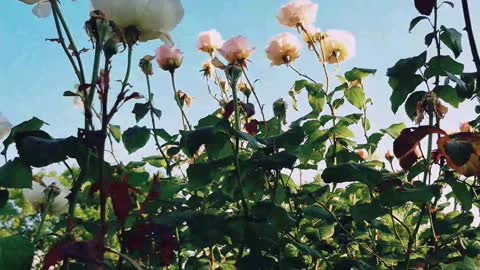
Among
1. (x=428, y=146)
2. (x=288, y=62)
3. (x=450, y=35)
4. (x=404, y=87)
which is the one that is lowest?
(x=428, y=146)

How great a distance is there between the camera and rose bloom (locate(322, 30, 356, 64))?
108 inches

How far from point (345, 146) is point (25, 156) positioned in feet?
5.00

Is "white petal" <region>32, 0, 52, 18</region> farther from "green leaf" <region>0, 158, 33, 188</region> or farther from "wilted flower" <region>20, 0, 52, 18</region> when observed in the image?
"green leaf" <region>0, 158, 33, 188</region>

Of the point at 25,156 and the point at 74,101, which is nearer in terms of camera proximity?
the point at 25,156

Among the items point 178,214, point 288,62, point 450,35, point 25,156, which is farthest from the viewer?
point 288,62

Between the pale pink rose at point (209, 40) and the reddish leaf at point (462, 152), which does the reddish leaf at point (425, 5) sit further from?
the pale pink rose at point (209, 40)

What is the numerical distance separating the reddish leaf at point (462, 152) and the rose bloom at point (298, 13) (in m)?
1.75

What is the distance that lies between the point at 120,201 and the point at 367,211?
3.41 feet

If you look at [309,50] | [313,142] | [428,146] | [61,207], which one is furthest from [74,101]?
[428,146]

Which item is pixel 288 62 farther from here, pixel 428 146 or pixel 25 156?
pixel 25 156

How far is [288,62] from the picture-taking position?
2.78 metres

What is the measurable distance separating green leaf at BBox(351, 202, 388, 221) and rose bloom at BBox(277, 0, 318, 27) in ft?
4.55

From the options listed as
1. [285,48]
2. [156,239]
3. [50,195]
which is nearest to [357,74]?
[285,48]

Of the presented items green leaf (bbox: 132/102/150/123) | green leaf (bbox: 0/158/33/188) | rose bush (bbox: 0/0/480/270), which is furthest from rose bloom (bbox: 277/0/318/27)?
green leaf (bbox: 0/158/33/188)
